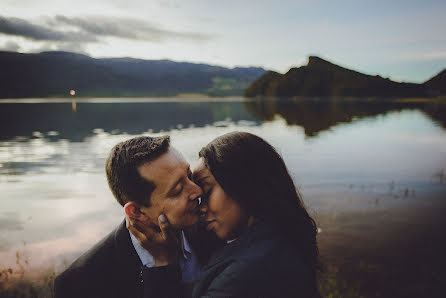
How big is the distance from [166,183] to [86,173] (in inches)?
844

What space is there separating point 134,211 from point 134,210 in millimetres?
10

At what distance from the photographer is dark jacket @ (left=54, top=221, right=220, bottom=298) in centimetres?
276

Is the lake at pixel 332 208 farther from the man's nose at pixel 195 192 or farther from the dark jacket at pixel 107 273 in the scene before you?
the dark jacket at pixel 107 273

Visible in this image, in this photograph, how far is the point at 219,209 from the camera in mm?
2955

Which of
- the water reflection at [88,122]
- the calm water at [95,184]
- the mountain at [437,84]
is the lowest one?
the water reflection at [88,122]

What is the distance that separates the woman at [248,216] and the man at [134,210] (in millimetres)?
173

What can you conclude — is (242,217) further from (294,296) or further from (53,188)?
(53,188)

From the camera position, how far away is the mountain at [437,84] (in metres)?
138

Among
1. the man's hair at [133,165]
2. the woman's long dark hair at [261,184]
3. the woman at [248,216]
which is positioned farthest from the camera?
the man's hair at [133,165]

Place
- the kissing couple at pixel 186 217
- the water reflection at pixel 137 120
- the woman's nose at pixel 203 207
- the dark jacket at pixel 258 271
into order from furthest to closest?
the water reflection at pixel 137 120 → the woman's nose at pixel 203 207 → the kissing couple at pixel 186 217 → the dark jacket at pixel 258 271

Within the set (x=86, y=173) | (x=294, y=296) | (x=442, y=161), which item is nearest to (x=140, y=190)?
(x=294, y=296)

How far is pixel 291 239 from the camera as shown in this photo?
266 centimetres

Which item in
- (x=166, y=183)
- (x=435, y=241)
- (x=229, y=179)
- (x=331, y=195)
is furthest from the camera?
(x=331, y=195)

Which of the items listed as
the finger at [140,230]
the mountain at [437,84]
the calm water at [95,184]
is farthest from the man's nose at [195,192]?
the mountain at [437,84]
